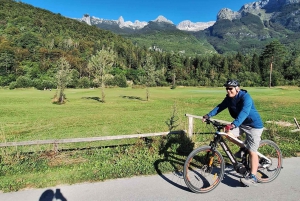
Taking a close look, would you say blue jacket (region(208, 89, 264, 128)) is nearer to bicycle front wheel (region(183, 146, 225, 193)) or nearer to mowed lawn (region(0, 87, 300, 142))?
bicycle front wheel (region(183, 146, 225, 193))

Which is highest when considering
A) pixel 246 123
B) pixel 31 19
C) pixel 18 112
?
pixel 31 19

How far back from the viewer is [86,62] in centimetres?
12212

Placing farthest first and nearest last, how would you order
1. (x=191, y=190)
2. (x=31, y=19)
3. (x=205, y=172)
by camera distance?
(x=31, y=19)
(x=205, y=172)
(x=191, y=190)

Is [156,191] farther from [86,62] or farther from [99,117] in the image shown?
[86,62]

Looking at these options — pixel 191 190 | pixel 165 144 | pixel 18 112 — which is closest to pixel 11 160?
pixel 165 144

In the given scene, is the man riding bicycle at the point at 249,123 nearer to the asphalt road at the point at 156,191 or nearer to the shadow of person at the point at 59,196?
the asphalt road at the point at 156,191

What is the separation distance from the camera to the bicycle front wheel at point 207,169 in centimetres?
473

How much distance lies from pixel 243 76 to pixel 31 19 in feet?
509

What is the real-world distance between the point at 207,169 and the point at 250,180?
91cm

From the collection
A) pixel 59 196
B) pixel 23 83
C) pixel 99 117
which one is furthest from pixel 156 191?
pixel 23 83

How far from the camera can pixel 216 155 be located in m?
4.88

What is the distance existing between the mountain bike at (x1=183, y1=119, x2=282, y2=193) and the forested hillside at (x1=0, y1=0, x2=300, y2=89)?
67.7 meters

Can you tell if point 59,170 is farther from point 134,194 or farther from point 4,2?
point 4,2

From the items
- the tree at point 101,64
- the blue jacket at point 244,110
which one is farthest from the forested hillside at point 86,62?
the blue jacket at point 244,110
